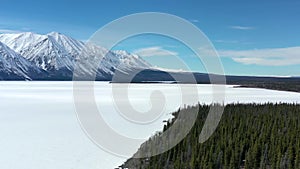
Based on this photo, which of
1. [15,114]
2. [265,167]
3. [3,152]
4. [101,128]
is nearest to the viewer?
[265,167]

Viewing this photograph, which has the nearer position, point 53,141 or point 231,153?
point 231,153

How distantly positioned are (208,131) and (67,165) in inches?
279

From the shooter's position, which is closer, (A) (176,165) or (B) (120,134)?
(A) (176,165)

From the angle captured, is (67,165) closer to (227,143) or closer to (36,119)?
(227,143)

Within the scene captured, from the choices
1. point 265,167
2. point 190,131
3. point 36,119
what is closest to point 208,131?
point 190,131

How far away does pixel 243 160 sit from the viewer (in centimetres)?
1259

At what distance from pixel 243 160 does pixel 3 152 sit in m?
8.88

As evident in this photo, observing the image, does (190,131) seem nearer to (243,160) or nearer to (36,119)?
(243,160)

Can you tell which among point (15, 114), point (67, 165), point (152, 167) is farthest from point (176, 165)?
point (15, 114)

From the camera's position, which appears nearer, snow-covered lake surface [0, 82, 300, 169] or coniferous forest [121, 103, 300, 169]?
coniferous forest [121, 103, 300, 169]

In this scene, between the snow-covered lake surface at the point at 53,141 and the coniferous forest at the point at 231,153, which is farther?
the snow-covered lake surface at the point at 53,141

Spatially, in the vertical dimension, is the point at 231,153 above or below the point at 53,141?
above

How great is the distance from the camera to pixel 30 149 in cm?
1467

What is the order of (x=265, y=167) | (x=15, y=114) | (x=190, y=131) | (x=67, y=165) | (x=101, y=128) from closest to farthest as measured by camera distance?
(x=265, y=167)
(x=67, y=165)
(x=190, y=131)
(x=101, y=128)
(x=15, y=114)
